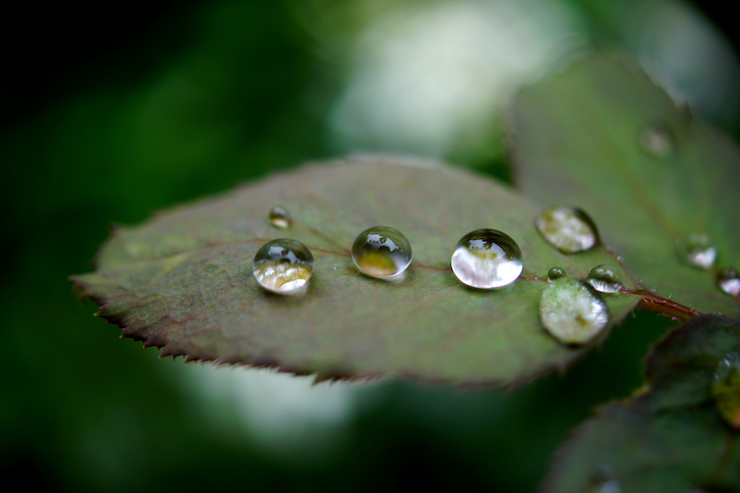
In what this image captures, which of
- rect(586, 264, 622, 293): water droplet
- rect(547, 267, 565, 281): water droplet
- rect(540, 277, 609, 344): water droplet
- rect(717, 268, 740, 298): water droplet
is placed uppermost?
rect(717, 268, 740, 298): water droplet

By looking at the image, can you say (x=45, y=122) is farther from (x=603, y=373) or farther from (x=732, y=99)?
(x=732, y=99)

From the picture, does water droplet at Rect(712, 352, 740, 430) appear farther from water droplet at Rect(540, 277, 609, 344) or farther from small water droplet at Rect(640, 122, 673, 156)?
small water droplet at Rect(640, 122, 673, 156)

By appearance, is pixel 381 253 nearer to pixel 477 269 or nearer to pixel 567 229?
pixel 477 269

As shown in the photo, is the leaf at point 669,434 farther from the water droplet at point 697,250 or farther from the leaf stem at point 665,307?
the water droplet at point 697,250

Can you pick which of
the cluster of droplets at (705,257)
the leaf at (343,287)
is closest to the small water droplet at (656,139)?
the cluster of droplets at (705,257)

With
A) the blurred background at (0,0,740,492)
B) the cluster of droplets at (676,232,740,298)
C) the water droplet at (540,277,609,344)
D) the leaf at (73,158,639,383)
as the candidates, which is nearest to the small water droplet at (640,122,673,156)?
the cluster of droplets at (676,232,740,298)

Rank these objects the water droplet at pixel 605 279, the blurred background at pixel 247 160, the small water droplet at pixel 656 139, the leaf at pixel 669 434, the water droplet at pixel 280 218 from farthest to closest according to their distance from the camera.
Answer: the blurred background at pixel 247 160 < the small water droplet at pixel 656 139 < the water droplet at pixel 280 218 < the water droplet at pixel 605 279 < the leaf at pixel 669 434

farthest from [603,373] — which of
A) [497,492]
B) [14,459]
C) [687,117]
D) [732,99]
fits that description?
[14,459]
